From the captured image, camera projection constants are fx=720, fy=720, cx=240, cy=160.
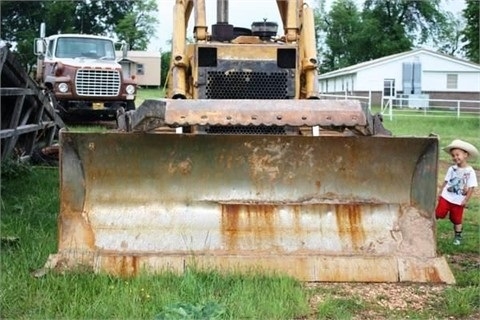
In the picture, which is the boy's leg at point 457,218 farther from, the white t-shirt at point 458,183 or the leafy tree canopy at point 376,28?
the leafy tree canopy at point 376,28

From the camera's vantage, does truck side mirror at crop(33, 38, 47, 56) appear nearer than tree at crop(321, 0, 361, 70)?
Yes

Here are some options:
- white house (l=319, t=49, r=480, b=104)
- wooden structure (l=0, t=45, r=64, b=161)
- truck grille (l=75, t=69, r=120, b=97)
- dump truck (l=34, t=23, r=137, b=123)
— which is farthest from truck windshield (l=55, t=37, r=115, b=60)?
white house (l=319, t=49, r=480, b=104)

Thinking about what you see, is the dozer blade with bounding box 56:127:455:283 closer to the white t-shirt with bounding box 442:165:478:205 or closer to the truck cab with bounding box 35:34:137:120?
the white t-shirt with bounding box 442:165:478:205

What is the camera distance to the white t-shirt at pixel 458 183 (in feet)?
19.1

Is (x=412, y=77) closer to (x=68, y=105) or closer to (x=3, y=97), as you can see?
(x=68, y=105)

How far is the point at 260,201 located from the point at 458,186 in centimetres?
203

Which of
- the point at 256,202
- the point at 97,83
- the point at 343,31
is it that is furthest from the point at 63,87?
the point at 343,31

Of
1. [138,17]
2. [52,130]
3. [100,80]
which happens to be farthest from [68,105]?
[138,17]

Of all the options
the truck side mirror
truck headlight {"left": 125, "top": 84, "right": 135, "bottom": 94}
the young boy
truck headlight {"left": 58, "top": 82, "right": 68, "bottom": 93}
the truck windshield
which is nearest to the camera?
the young boy

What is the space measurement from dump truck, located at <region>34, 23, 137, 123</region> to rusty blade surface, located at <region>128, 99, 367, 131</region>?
478 inches

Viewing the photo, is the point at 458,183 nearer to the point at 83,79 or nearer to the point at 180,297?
the point at 180,297

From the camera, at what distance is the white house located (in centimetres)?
4059

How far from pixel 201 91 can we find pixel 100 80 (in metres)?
11.3

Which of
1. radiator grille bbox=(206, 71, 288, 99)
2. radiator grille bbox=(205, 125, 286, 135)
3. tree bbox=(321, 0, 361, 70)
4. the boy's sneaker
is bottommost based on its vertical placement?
the boy's sneaker
